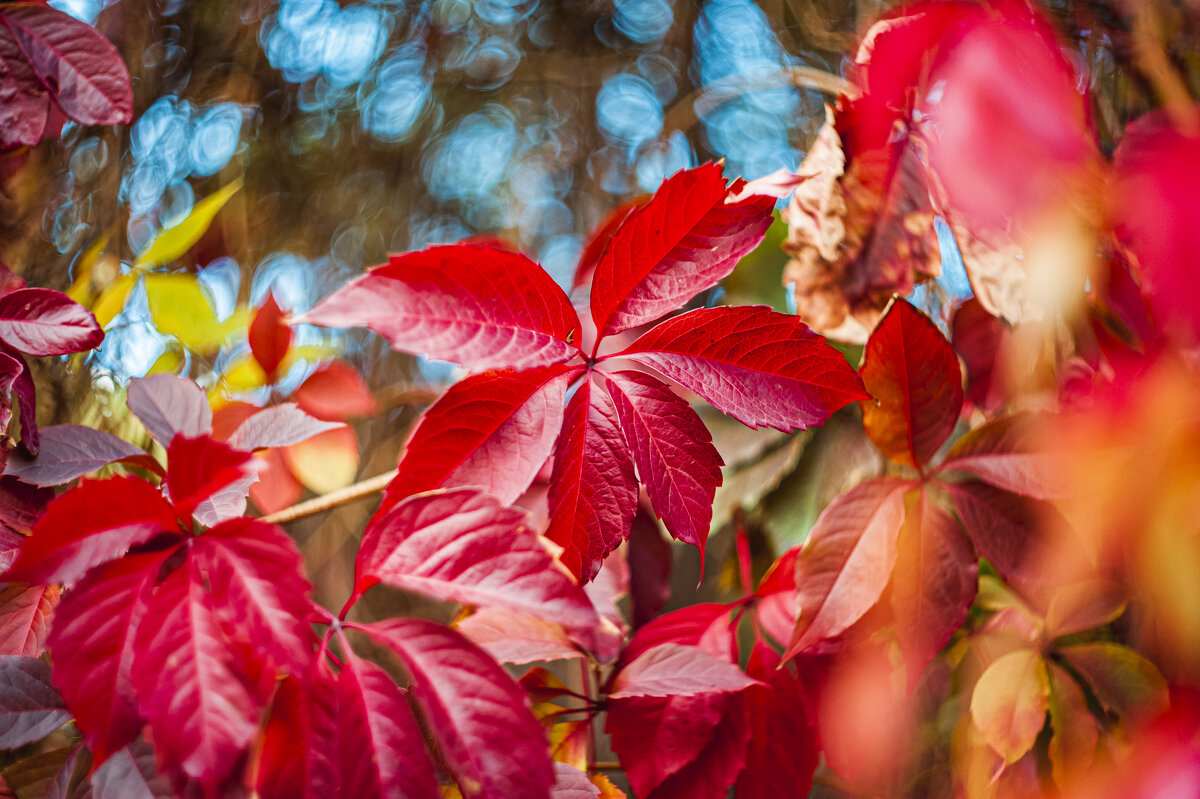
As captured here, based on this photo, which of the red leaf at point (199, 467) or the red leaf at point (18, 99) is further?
the red leaf at point (18, 99)

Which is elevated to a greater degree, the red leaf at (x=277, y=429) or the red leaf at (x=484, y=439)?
the red leaf at (x=484, y=439)

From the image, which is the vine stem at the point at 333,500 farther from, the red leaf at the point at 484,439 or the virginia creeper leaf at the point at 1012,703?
the virginia creeper leaf at the point at 1012,703

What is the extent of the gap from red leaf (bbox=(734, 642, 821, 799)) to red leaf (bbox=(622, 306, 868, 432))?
6.7 inches

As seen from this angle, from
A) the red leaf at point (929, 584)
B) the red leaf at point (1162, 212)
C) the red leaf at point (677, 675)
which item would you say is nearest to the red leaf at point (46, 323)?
the red leaf at point (677, 675)

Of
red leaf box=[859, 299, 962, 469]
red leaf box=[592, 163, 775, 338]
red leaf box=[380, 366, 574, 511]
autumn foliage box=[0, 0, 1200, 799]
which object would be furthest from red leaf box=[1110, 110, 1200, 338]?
red leaf box=[380, 366, 574, 511]

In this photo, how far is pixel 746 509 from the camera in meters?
0.60

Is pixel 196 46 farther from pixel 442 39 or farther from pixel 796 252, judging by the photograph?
pixel 796 252

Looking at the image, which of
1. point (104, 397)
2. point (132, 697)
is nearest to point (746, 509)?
point (132, 697)

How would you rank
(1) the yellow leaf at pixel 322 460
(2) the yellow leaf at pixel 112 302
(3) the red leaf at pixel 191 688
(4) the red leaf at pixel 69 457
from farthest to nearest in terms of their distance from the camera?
(1) the yellow leaf at pixel 322 460 < (2) the yellow leaf at pixel 112 302 < (4) the red leaf at pixel 69 457 < (3) the red leaf at pixel 191 688

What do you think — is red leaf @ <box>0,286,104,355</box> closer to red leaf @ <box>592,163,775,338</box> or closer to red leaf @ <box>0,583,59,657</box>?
red leaf @ <box>0,583,59,657</box>

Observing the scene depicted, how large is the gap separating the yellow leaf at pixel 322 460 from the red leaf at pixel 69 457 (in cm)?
31

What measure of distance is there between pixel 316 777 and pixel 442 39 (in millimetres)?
1391

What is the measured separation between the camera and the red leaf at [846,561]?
0.34m

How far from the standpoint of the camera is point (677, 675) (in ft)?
1.10
